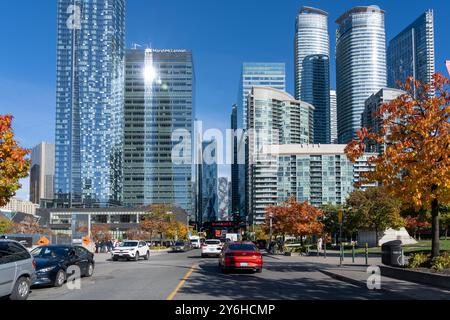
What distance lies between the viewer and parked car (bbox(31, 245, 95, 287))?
57.8ft

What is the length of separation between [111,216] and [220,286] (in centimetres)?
13329

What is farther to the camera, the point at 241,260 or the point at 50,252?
the point at 241,260

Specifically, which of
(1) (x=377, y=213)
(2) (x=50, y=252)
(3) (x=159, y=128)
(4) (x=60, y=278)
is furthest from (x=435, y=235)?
(3) (x=159, y=128)

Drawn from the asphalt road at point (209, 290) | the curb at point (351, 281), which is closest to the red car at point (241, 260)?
the asphalt road at point (209, 290)

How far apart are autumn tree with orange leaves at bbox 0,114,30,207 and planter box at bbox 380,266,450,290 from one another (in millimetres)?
16876

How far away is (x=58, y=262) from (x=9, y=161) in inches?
278

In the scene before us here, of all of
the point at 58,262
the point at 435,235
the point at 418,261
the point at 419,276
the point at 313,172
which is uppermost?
the point at 313,172

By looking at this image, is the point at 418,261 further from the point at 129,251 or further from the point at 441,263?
the point at 129,251

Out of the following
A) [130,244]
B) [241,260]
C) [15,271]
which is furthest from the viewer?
[130,244]

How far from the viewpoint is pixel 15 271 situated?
45.1 ft

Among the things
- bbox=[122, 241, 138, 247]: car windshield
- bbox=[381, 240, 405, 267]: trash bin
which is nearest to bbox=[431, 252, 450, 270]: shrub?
bbox=[381, 240, 405, 267]: trash bin

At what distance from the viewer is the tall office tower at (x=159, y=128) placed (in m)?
180
